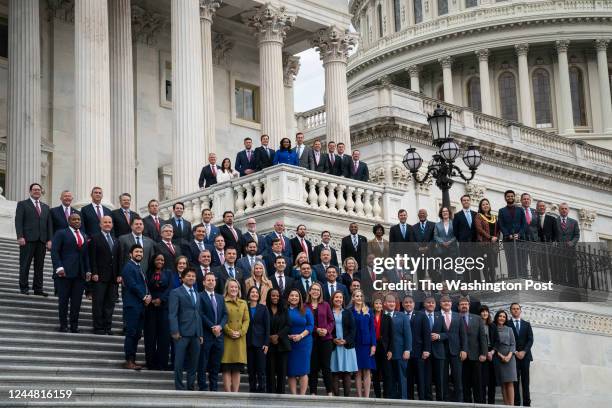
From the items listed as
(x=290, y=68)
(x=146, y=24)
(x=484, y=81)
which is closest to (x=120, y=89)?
(x=146, y=24)

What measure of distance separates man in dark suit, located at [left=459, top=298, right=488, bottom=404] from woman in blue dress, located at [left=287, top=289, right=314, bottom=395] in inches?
124

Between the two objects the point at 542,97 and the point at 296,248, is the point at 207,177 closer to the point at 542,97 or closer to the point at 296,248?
the point at 296,248

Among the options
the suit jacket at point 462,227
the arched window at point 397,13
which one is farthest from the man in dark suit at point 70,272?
the arched window at point 397,13

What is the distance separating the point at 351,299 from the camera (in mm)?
18562

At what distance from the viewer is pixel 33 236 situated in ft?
63.6

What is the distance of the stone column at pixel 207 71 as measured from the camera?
34.3 meters

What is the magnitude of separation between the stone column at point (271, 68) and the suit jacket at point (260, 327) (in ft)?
58.9

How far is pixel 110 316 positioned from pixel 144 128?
61.4 feet

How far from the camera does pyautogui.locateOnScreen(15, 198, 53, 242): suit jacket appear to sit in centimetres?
1938

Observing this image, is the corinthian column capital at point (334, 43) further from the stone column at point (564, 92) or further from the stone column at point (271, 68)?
the stone column at point (564, 92)

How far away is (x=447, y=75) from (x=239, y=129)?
130 feet

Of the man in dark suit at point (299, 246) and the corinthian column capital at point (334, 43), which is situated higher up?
the corinthian column capital at point (334, 43)

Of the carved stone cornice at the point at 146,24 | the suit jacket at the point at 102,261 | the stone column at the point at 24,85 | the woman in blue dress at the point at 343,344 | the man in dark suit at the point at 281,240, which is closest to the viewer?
the woman in blue dress at the point at 343,344

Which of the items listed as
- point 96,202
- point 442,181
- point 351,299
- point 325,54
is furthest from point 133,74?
point 351,299
